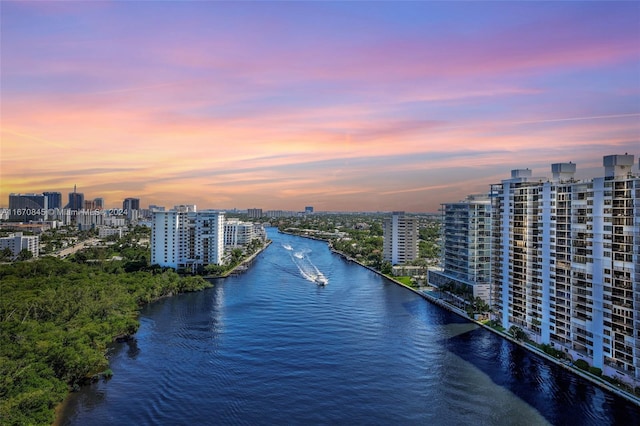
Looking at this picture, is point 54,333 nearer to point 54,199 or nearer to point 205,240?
point 205,240

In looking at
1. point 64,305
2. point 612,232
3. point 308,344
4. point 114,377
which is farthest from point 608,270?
point 64,305

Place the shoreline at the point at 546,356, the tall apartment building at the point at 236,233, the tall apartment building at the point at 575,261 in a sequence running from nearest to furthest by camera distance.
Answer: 1. the shoreline at the point at 546,356
2. the tall apartment building at the point at 575,261
3. the tall apartment building at the point at 236,233

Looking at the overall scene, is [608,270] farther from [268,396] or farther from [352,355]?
[268,396]

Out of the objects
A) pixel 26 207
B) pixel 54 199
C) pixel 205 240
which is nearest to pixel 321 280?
pixel 205 240

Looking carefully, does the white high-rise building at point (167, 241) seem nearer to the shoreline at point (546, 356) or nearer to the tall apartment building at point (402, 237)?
the tall apartment building at point (402, 237)

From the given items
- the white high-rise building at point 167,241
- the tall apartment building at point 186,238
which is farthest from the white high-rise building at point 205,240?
the white high-rise building at point 167,241

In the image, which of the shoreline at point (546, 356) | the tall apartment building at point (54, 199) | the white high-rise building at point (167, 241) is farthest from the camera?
the tall apartment building at point (54, 199)

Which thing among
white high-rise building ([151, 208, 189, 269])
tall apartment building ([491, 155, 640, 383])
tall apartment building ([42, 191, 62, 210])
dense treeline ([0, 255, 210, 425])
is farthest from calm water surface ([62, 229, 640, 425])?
tall apartment building ([42, 191, 62, 210])
